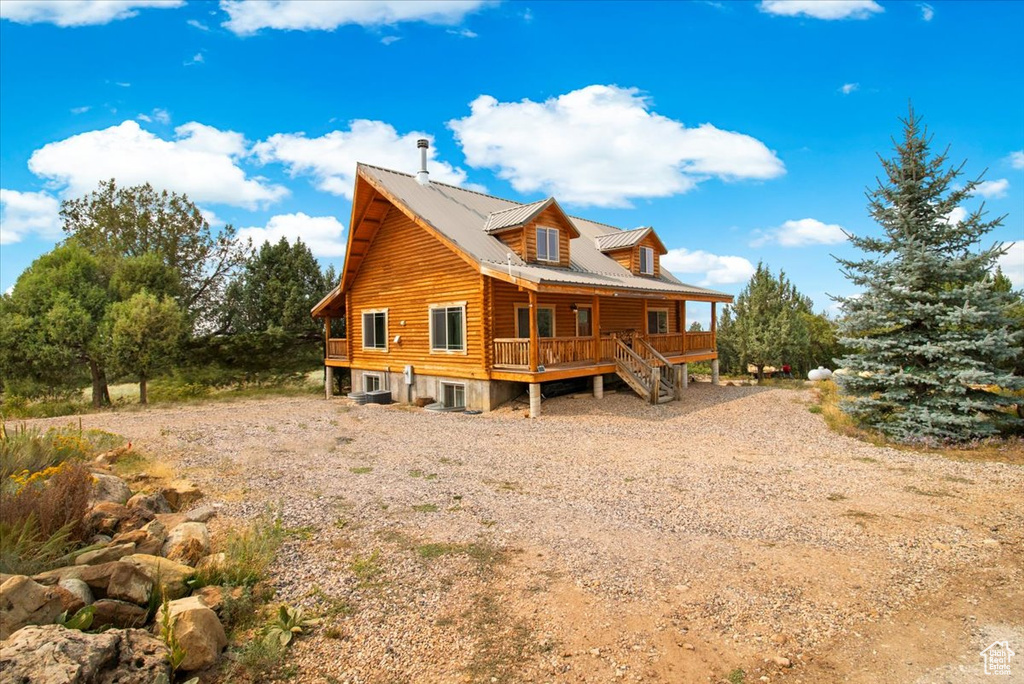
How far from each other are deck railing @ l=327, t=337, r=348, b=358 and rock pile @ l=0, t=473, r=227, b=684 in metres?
17.4

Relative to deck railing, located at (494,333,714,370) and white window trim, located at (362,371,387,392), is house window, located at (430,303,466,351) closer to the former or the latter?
deck railing, located at (494,333,714,370)

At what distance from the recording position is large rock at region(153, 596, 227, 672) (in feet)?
13.3

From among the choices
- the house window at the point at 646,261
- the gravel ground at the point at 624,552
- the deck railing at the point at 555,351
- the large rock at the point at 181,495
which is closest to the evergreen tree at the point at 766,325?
the house window at the point at 646,261

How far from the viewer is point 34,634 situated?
355 centimetres

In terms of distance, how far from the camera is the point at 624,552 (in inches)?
245

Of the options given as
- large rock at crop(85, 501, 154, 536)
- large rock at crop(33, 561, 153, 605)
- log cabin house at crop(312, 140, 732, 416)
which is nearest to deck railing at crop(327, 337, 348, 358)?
log cabin house at crop(312, 140, 732, 416)

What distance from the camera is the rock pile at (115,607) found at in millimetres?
3453

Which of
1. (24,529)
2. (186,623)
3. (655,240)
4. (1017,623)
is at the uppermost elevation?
(655,240)

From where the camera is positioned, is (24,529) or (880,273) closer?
(24,529)

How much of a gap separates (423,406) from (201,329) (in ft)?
59.0

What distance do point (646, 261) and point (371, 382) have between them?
12415mm

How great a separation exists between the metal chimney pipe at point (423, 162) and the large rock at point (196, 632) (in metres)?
18.6

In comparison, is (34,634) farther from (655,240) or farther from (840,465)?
(655,240)

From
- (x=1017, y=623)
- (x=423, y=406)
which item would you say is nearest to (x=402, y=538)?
(x=1017, y=623)
